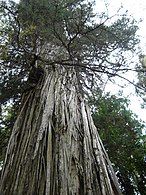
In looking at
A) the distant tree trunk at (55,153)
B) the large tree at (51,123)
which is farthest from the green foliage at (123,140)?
the distant tree trunk at (55,153)

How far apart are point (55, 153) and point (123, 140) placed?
2.65 m

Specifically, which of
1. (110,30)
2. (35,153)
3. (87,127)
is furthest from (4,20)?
(35,153)

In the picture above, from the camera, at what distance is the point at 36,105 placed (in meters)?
3.53

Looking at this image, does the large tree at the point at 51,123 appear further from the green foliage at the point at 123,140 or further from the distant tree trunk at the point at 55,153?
the green foliage at the point at 123,140

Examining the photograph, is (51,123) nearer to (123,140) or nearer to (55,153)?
(55,153)

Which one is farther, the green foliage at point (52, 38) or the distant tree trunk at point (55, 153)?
the green foliage at point (52, 38)

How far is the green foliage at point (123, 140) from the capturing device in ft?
16.0

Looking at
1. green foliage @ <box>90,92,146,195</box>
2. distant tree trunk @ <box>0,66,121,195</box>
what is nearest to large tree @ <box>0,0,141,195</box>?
distant tree trunk @ <box>0,66,121,195</box>

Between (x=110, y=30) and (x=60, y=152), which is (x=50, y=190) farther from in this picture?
(x=110, y=30)

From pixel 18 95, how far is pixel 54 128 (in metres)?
2.56

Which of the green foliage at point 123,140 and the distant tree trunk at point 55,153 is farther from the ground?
the green foliage at point 123,140

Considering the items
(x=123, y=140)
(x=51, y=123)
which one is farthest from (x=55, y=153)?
(x=123, y=140)

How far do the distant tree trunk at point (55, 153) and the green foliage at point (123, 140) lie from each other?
1.56m

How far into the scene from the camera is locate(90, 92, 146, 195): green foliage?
4.87 meters
